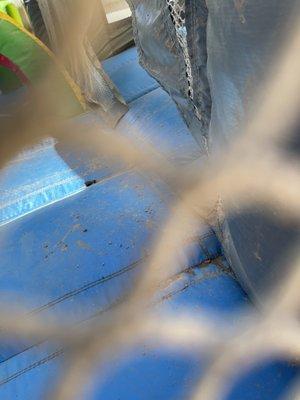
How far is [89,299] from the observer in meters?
0.89

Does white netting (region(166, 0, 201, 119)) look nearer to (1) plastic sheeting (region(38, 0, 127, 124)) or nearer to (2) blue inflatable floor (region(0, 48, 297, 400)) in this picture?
(2) blue inflatable floor (region(0, 48, 297, 400))

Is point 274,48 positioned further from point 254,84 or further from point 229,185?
point 229,185

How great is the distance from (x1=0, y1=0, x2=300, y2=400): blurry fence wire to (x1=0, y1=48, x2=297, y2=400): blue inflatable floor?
0.02m

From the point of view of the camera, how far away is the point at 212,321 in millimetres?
771

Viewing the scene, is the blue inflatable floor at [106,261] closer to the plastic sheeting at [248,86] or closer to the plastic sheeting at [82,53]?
the plastic sheeting at [248,86]

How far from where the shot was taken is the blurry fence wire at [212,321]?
1.75 feet

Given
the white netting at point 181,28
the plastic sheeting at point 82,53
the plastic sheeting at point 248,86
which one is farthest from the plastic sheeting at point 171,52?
the plastic sheeting at point 82,53

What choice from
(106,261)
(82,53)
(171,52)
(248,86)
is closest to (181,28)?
(171,52)

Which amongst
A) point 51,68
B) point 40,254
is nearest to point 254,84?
point 40,254

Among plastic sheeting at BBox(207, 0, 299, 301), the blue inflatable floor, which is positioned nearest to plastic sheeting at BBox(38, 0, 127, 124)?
the blue inflatable floor

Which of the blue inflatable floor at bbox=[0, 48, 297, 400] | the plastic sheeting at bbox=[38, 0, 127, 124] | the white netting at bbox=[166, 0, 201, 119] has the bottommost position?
the blue inflatable floor at bbox=[0, 48, 297, 400]

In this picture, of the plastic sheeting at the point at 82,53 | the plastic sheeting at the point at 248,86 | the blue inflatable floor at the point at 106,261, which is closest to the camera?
the plastic sheeting at the point at 248,86

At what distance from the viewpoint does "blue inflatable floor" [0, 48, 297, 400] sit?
713mm

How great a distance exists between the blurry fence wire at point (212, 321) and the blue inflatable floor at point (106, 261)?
0.02 m
